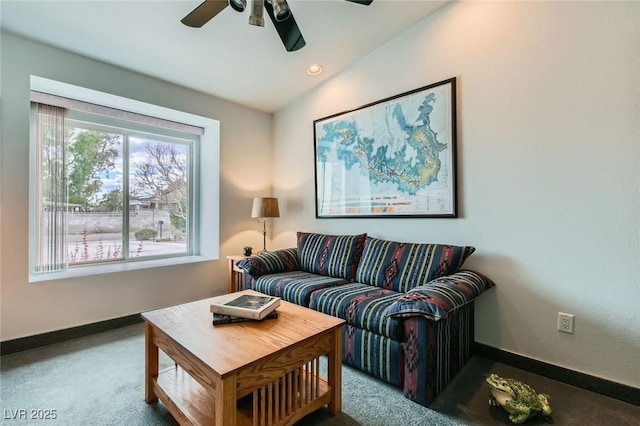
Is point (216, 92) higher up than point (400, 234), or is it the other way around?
point (216, 92)

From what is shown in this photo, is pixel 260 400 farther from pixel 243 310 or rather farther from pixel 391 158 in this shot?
pixel 391 158

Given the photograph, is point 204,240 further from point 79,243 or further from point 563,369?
point 563,369

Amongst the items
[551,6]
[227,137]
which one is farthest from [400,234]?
[227,137]

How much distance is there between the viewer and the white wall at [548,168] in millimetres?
1676

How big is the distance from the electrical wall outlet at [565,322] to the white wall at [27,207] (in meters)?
3.11

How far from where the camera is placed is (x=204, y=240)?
3.61m

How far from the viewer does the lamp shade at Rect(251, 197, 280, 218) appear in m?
3.37

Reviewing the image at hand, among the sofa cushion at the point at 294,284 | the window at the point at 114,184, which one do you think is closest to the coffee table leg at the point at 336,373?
the sofa cushion at the point at 294,284

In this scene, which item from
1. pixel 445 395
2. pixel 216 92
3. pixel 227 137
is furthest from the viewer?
pixel 227 137

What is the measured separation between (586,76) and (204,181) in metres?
3.62

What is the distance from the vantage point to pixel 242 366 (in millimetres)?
1091

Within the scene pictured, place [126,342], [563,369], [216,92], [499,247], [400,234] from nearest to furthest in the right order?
[563,369]
[499,247]
[126,342]
[400,234]
[216,92]

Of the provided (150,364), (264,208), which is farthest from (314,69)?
(150,364)

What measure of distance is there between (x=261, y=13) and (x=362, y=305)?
6.18 ft
